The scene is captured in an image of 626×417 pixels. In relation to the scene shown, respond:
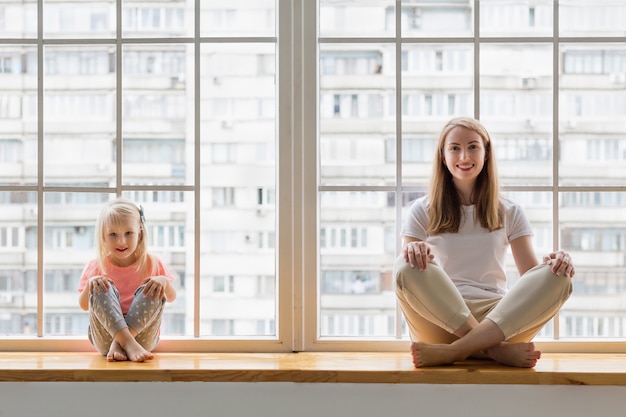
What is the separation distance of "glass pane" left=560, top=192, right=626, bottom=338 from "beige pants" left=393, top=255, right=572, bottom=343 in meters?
0.45

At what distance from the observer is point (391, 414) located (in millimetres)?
2162

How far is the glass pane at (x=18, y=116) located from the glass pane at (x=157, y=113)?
325 millimetres

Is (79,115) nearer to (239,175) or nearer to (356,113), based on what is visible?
(239,175)

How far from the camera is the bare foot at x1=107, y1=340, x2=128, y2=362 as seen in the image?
7.52ft

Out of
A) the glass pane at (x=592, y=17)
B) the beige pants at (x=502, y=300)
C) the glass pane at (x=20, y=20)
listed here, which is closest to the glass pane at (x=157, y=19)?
the glass pane at (x=20, y=20)

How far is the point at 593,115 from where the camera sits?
2576 millimetres

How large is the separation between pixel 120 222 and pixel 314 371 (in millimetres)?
789

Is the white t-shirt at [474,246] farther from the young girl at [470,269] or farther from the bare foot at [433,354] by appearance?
the bare foot at [433,354]

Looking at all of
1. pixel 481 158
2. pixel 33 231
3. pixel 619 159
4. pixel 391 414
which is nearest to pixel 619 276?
pixel 619 159

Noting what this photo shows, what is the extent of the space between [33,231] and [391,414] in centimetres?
138

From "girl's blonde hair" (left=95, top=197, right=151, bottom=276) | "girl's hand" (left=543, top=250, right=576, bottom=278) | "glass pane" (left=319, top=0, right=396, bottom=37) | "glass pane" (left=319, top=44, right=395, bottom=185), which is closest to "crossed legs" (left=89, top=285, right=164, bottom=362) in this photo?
"girl's blonde hair" (left=95, top=197, right=151, bottom=276)

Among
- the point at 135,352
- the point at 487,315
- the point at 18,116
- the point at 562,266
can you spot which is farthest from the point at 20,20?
the point at 562,266

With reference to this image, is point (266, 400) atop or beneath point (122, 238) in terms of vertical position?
beneath

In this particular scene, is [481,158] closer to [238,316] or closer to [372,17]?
[372,17]
